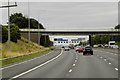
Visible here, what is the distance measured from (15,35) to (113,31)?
41.9 m

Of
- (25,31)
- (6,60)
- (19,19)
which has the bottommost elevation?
(6,60)

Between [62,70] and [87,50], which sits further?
[87,50]

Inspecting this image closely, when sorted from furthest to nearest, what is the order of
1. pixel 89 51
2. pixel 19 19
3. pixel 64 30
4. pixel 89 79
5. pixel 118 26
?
1. pixel 118 26
2. pixel 19 19
3. pixel 64 30
4. pixel 89 51
5. pixel 89 79

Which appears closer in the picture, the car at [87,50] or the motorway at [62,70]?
the motorway at [62,70]

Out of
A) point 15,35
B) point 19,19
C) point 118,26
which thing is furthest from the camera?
point 118,26

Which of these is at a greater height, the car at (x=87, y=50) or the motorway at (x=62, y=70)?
the car at (x=87, y=50)

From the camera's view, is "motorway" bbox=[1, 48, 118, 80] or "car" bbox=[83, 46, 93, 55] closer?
"motorway" bbox=[1, 48, 118, 80]

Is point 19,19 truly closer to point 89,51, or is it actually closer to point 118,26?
point 118,26

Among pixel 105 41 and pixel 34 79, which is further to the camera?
pixel 105 41

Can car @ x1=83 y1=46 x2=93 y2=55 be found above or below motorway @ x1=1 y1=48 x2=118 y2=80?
above

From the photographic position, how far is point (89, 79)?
13727 mm

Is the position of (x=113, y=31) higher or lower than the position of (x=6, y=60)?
higher

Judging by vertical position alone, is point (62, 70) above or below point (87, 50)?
below

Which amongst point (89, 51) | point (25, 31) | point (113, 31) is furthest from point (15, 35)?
point (113, 31)
